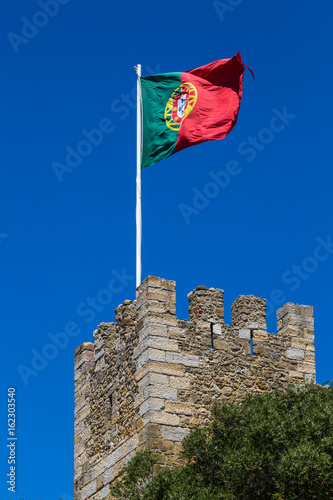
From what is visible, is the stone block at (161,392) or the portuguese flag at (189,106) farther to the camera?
the portuguese flag at (189,106)

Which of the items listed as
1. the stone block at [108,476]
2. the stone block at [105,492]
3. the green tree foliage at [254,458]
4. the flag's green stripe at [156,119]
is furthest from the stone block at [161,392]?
the flag's green stripe at [156,119]

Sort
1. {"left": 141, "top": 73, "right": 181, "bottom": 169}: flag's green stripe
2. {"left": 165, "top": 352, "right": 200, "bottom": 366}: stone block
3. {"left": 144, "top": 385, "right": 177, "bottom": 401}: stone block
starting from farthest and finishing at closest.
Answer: {"left": 141, "top": 73, "right": 181, "bottom": 169}: flag's green stripe
{"left": 165, "top": 352, "right": 200, "bottom": 366}: stone block
{"left": 144, "top": 385, "right": 177, "bottom": 401}: stone block

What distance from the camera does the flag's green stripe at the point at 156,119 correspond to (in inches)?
922

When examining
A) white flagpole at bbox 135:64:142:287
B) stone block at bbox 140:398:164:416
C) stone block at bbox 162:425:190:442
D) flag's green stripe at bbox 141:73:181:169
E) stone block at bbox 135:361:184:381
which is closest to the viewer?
stone block at bbox 162:425:190:442

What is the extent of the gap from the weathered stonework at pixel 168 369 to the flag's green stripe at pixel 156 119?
12.0 ft

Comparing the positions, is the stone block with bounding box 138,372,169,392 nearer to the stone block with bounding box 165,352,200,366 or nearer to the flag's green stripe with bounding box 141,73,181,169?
the stone block with bounding box 165,352,200,366

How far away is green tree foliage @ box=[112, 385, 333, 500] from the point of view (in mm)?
17312

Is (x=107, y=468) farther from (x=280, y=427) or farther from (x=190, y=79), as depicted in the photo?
(x=190, y=79)

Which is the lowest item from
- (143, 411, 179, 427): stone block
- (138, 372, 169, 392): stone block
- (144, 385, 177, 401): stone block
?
(143, 411, 179, 427): stone block

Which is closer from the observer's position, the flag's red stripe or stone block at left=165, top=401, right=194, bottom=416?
stone block at left=165, top=401, right=194, bottom=416

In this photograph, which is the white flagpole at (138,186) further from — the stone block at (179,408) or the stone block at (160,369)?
the stone block at (179,408)

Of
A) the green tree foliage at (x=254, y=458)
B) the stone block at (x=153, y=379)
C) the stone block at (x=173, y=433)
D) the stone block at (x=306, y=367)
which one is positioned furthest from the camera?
the stone block at (x=306, y=367)

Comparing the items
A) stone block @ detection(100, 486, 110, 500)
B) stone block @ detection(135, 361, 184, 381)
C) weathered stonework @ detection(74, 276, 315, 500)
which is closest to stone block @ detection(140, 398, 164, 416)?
weathered stonework @ detection(74, 276, 315, 500)

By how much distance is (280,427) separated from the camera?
17938 millimetres
